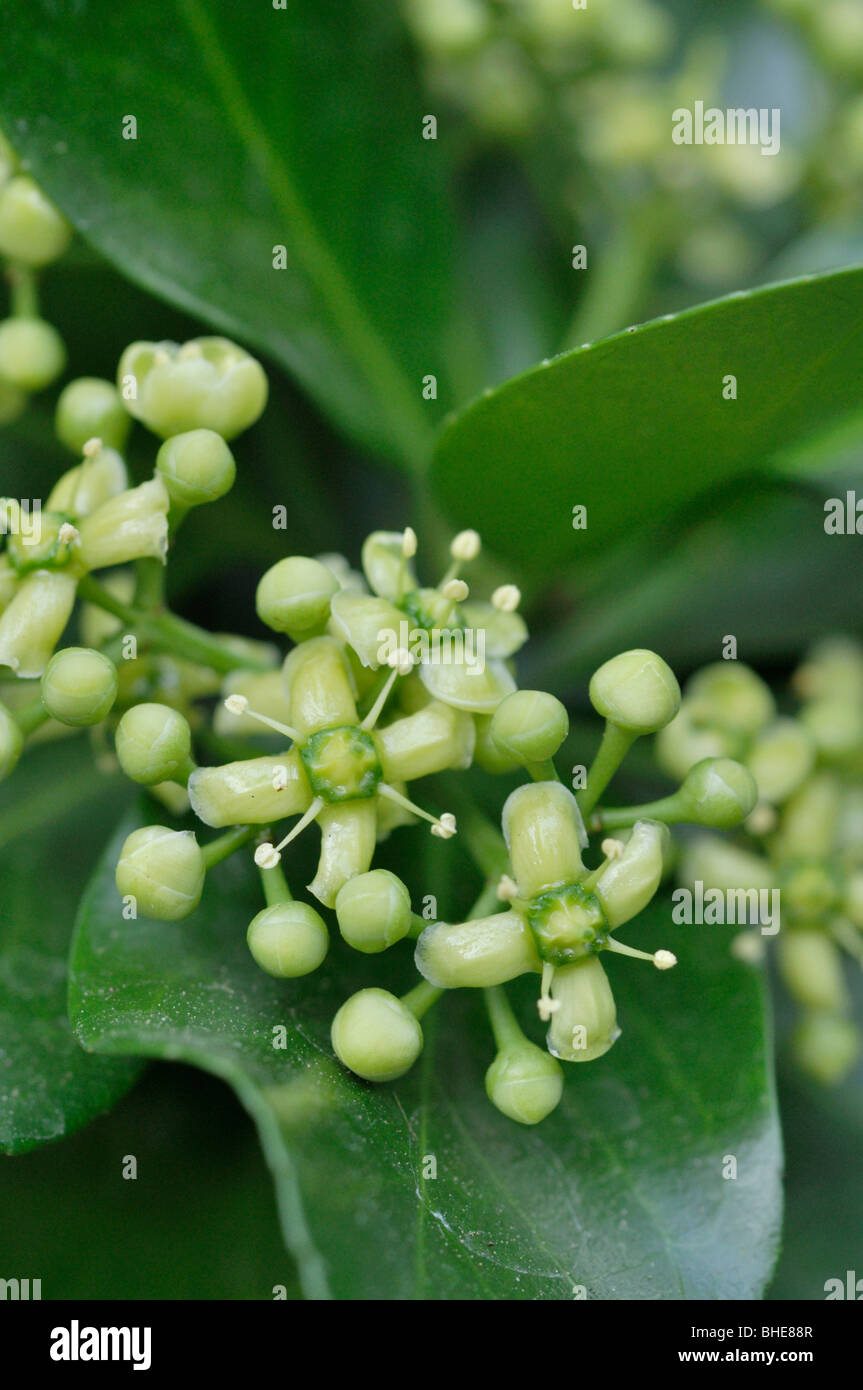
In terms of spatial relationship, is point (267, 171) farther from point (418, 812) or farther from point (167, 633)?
point (418, 812)

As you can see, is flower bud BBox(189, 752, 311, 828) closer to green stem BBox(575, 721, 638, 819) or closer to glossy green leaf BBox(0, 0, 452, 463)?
green stem BBox(575, 721, 638, 819)

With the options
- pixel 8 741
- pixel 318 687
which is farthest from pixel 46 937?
pixel 318 687

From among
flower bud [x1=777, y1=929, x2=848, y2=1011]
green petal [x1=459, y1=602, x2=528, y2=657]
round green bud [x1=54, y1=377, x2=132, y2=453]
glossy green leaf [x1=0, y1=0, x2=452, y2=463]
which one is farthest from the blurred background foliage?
green petal [x1=459, y1=602, x2=528, y2=657]

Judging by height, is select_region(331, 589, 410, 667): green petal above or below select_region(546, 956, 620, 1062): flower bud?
above

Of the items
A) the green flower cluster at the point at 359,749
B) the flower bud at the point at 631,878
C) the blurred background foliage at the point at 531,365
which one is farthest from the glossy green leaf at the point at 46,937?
the flower bud at the point at 631,878
